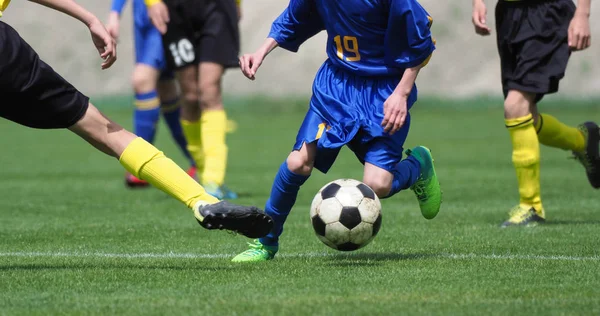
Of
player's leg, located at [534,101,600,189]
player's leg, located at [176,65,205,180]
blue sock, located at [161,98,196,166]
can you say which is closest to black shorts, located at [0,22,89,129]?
player's leg, located at [534,101,600,189]

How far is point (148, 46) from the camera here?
10047mm

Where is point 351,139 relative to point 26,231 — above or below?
above

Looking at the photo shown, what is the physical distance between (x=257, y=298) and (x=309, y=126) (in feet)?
4.82

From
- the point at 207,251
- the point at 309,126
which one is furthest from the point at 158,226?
the point at 309,126

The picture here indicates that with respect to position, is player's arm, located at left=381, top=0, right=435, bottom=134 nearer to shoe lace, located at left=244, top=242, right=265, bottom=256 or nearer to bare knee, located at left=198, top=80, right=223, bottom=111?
shoe lace, located at left=244, top=242, right=265, bottom=256

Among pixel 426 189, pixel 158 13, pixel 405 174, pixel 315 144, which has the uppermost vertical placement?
pixel 315 144

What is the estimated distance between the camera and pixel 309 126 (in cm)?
538

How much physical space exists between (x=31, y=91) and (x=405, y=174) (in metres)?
2.02

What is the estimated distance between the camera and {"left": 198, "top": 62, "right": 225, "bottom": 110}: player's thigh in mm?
9047

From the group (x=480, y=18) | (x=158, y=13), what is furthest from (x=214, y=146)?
(x=480, y=18)

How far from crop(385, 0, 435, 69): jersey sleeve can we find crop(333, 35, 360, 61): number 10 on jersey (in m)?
0.19

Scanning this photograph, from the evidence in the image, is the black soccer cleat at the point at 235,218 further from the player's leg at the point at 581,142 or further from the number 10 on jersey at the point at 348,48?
the player's leg at the point at 581,142

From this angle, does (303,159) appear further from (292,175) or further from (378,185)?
(378,185)

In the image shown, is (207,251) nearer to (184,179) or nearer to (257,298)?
(184,179)
